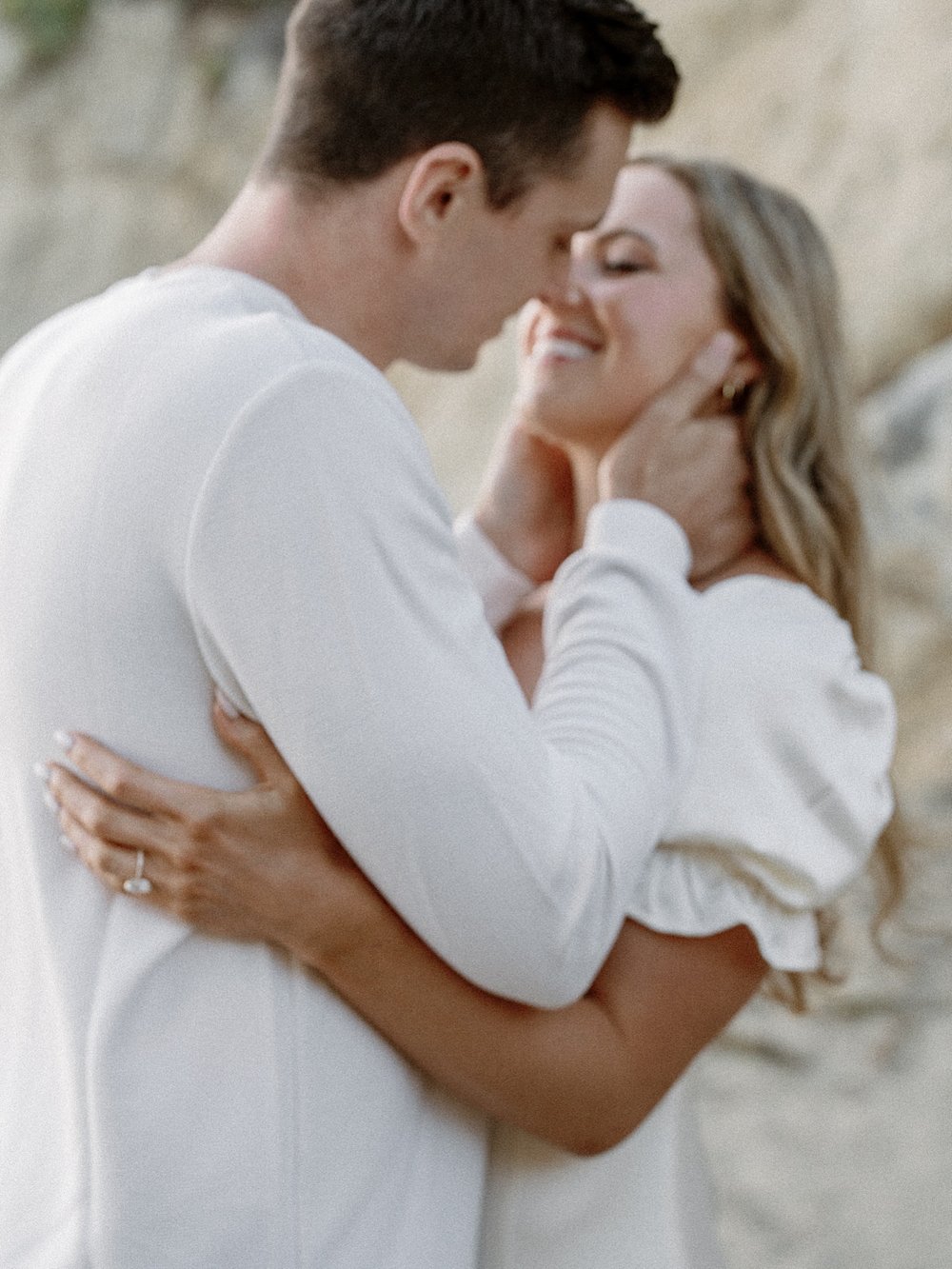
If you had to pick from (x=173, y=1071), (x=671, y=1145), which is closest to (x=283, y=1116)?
(x=173, y=1071)

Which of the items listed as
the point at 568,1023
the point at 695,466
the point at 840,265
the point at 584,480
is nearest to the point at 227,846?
the point at 568,1023

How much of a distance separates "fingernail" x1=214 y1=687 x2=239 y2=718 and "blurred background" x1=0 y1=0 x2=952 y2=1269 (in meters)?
1.15

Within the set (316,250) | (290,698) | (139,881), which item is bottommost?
(139,881)

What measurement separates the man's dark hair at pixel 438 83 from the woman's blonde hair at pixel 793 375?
0.50 metres

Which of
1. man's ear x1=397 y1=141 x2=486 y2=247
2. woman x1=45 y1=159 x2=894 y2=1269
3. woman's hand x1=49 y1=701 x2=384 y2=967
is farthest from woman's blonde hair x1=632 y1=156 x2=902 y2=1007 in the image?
woman's hand x1=49 y1=701 x2=384 y2=967

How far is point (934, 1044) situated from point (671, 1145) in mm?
2523

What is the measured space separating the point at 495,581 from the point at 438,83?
2.70 feet

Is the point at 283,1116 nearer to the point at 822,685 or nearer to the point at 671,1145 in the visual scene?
the point at 671,1145

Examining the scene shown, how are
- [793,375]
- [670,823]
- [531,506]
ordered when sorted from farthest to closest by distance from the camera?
[531,506], [793,375], [670,823]

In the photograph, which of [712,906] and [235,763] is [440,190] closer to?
[235,763]

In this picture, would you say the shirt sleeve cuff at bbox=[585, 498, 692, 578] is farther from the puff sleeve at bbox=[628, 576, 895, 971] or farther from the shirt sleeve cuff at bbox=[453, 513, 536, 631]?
the shirt sleeve cuff at bbox=[453, 513, 536, 631]

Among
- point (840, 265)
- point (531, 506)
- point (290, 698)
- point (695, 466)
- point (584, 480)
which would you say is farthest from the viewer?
point (840, 265)

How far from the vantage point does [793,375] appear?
6.47 ft

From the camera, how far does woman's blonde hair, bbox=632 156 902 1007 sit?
1933 millimetres
